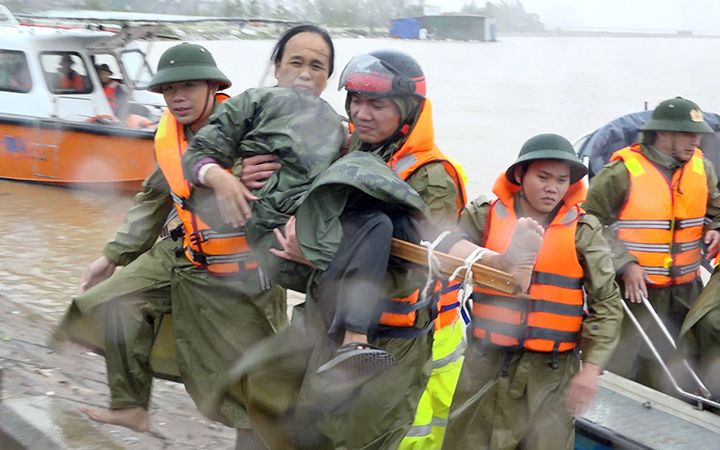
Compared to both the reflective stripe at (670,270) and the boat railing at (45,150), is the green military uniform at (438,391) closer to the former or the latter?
the reflective stripe at (670,270)

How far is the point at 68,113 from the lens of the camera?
12172mm

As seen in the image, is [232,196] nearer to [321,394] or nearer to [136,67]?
[321,394]

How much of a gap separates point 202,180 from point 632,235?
2359 millimetres

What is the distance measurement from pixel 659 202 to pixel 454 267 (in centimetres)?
229

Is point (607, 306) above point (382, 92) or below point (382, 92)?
below

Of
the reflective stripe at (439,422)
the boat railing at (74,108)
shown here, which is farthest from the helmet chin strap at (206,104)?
the boat railing at (74,108)

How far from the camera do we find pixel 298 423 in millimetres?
2938

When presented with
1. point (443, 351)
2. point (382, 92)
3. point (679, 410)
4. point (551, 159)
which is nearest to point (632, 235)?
point (679, 410)

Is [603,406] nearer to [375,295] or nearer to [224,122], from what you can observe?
[375,295]

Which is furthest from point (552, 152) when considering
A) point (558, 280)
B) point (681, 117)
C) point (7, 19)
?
point (7, 19)

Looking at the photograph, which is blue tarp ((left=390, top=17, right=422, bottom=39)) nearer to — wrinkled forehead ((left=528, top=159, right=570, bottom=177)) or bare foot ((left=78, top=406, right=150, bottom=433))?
wrinkled forehead ((left=528, top=159, right=570, bottom=177))

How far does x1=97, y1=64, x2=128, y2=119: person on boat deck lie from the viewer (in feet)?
41.4

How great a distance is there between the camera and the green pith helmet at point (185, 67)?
3.64 meters

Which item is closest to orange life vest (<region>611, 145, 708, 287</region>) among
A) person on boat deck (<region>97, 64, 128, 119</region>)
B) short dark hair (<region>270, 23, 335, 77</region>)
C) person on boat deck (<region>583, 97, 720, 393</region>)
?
person on boat deck (<region>583, 97, 720, 393</region>)
